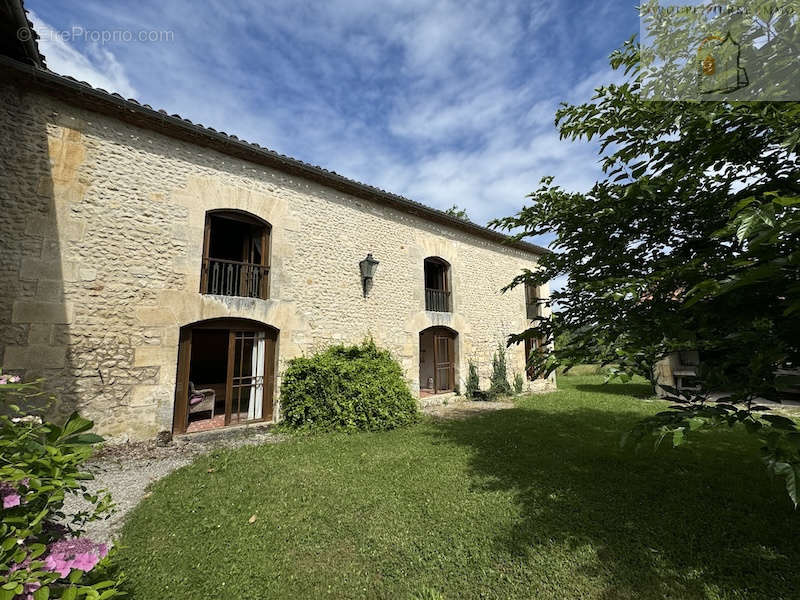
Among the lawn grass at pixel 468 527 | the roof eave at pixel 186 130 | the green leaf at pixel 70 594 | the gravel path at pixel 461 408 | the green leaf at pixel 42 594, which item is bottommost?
the lawn grass at pixel 468 527

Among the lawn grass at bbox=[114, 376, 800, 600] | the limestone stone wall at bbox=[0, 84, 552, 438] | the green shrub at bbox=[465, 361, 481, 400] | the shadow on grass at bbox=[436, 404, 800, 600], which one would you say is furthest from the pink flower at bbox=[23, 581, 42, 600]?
the green shrub at bbox=[465, 361, 481, 400]

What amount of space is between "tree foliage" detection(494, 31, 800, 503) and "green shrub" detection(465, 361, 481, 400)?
258 inches

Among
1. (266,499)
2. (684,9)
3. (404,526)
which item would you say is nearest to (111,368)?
(266,499)

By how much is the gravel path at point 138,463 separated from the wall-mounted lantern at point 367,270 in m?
3.67

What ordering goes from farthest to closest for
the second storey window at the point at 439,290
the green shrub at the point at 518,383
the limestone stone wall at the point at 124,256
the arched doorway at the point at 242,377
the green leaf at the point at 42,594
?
the green shrub at the point at 518,383, the second storey window at the point at 439,290, the arched doorway at the point at 242,377, the limestone stone wall at the point at 124,256, the green leaf at the point at 42,594

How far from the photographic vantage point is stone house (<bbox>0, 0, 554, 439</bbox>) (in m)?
4.75

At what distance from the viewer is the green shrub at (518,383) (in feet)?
36.1

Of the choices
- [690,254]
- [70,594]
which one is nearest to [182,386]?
[70,594]

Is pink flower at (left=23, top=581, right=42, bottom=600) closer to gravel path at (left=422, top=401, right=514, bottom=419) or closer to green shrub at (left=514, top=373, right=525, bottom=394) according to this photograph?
gravel path at (left=422, top=401, right=514, bottom=419)

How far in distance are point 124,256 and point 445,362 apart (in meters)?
7.80

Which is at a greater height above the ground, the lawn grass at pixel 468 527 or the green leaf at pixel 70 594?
the green leaf at pixel 70 594

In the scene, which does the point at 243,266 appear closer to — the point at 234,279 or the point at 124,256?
the point at 234,279

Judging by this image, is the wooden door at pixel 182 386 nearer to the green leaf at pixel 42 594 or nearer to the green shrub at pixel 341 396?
the green shrub at pixel 341 396

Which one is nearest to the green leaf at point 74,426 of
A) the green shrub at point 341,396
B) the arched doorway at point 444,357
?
the green shrub at point 341,396
